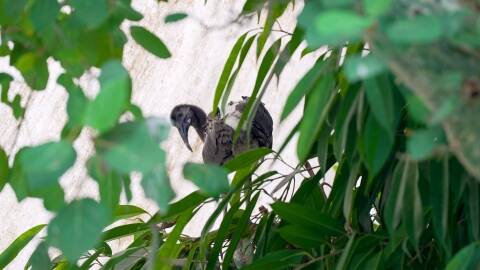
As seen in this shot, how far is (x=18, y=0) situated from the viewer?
96 cm

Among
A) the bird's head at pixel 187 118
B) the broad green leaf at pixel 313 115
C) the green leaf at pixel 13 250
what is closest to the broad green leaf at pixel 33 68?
the broad green leaf at pixel 313 115

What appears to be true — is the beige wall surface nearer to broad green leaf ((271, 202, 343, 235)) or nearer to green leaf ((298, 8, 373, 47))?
broad green leaf ((271, 202, 343, 235))

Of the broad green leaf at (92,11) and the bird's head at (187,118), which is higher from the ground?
the broad green leaf at (92,11)

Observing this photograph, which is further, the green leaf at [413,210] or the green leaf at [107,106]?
the green leaf at [413,210]

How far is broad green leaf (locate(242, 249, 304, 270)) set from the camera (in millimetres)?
1529

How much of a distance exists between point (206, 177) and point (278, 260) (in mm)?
806

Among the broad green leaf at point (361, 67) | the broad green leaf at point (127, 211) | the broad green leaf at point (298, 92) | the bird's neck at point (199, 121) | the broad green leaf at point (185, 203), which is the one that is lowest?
the broad green leaf at point (127, 211)

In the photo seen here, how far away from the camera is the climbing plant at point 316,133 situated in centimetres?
67

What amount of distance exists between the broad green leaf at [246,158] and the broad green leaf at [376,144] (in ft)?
1.90

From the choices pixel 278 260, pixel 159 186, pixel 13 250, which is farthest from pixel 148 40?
pixel 13 250

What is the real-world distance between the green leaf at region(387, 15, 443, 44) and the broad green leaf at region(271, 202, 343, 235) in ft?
2.99

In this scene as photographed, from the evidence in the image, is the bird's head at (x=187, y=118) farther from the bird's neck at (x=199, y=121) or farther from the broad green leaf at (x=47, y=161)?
the broad green leaf at (x=47, y=161)

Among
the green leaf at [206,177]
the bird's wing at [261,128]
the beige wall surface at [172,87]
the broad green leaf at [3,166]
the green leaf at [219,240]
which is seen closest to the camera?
the green leaf at [206,177]

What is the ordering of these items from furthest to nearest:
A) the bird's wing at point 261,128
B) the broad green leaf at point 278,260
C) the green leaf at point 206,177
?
the bird's wing at point 261,128 < the broad green leaf at point 278,260 < the green leaf at point 206,177
